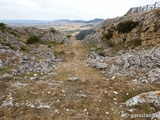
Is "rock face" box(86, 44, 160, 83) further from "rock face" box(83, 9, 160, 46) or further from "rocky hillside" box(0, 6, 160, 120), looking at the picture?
"rock face" box(83, 9, 160, 46)

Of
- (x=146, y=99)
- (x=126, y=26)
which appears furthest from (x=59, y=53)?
(x=146, y=99)

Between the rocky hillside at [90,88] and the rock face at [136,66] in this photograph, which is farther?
the rock face at [136,66]

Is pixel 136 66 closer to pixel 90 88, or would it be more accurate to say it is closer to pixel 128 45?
pixel 90 88

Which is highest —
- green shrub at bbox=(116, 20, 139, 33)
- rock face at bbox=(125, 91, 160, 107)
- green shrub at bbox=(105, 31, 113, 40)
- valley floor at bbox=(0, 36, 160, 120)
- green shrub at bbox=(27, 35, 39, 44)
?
green shrub at bbox=(116, 20, 139, 33)

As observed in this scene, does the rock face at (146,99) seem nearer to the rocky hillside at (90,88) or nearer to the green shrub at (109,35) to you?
the rocky hillside at (90,88)

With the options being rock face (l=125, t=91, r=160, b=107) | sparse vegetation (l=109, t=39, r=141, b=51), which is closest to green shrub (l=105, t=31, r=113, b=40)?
sparse vegetation (l=109, t=39, r=141, b=51)

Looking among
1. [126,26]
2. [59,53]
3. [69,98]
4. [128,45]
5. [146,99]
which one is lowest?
[69,98]

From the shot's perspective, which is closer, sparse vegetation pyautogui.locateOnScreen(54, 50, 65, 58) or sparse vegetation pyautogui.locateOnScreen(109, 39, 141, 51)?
sparse vegetation pyautogui.locateOnScreen(109, 39, 141, 51)

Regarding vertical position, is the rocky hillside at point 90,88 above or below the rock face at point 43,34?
below

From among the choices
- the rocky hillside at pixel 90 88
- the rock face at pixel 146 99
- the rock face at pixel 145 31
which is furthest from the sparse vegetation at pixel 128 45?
the rock face at pixel 146 99

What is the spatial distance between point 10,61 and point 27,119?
13406mm

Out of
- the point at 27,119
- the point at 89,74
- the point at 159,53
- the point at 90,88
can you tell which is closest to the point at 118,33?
the point at 159,53

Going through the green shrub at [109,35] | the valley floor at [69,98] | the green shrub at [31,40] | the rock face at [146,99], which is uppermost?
the green shrub at [109,35]

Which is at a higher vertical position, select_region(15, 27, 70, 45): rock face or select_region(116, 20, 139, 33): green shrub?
select_region(116, 20, 139, 33): green shrub
